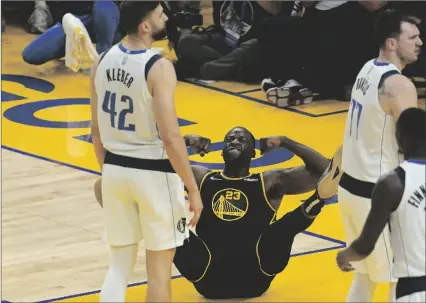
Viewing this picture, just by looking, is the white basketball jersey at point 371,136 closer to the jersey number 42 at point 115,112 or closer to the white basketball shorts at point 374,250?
the white basketball shorts at point 374,250

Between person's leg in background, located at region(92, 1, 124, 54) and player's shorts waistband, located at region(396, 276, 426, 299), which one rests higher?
player's shorts waistband, located at region(396, 276, 426, 299)

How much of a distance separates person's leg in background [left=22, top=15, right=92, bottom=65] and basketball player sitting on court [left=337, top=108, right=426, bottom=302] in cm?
901

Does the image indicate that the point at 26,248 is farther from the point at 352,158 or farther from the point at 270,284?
the point at 352,158

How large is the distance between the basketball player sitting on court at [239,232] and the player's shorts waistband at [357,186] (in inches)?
28.6

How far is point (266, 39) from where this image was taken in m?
12.8

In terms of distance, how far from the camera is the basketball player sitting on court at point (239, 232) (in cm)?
695

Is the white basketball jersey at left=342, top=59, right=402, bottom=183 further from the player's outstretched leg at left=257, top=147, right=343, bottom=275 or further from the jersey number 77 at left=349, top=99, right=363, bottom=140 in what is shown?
the player's outstretched leg at left=257, top=147, right=343, bottom=275

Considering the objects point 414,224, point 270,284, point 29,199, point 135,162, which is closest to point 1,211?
point 29,199

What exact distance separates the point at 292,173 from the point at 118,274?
5.48 ft

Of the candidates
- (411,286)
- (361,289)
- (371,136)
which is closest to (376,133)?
(371,136)

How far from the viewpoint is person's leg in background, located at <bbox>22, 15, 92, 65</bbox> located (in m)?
13.7

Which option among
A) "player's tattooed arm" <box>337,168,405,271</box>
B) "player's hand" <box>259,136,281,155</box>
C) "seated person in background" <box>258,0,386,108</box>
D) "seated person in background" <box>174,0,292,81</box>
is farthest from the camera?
"seated person in background" <box>174,0,292,81</box>

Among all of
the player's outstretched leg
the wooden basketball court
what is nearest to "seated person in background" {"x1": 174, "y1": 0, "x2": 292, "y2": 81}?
the wooden basketball court

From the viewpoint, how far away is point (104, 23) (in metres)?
13.5
